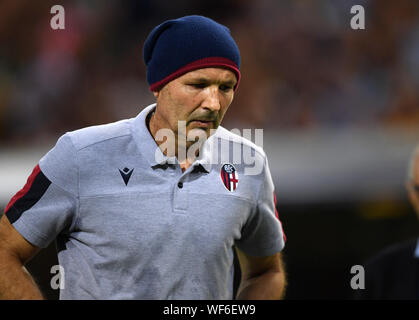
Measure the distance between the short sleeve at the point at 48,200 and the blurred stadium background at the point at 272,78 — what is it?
5.11ft

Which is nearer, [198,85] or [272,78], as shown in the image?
[198,85]

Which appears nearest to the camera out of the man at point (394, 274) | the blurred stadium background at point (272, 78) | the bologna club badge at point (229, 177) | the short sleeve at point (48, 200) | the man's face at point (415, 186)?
the short sleeve at point (48, 200)

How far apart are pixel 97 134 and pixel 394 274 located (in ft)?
4.19

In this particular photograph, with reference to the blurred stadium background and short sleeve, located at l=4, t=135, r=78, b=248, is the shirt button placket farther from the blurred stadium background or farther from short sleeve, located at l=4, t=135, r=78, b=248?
the blurred stadium background

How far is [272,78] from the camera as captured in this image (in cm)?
382

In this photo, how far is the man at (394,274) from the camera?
86.7 inches

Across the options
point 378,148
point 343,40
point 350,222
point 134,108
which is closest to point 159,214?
point 350,222

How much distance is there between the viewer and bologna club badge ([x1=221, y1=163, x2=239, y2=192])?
5.03 ft

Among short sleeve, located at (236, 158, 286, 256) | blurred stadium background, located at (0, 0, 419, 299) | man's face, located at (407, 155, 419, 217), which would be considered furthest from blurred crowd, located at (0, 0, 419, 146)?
short sleeve, located at (236, 158, 286, 256)

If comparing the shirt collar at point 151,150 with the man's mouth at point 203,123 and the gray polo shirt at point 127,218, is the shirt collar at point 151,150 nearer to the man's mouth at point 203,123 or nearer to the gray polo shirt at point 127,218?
the gray polo shirt at point 127,218

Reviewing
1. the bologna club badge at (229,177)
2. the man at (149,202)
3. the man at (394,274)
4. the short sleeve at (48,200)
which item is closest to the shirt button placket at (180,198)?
the man at (149,202)

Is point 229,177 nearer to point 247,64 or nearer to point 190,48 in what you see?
point 190,48

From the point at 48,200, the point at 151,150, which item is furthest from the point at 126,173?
the point at 48,200
